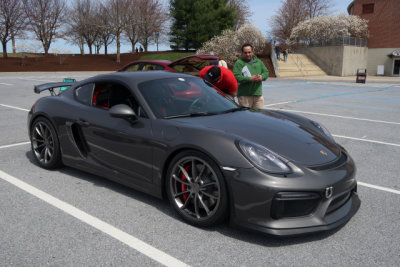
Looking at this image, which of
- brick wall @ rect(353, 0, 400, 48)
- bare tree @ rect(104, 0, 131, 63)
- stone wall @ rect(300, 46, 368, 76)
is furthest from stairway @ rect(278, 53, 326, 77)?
bare tree @ rect(104, 0, 131, 63)

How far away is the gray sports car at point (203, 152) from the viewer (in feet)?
9.52

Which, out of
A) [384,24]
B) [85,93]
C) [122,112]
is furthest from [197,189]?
[384,24]

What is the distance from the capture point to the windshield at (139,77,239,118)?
3854mm

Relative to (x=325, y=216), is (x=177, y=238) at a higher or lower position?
lower

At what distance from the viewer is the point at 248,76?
6.36 meters

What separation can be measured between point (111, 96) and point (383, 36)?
45.4 m

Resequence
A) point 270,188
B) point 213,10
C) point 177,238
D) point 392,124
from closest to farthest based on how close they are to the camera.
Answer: point 270,188 → point 177,238 → point 392,124 → point 213,10

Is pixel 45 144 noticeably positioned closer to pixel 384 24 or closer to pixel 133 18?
pixel 384 24

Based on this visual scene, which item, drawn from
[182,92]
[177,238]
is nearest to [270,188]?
[177,238]

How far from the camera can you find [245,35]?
3447 cm

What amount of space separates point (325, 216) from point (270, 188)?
22.0 inches

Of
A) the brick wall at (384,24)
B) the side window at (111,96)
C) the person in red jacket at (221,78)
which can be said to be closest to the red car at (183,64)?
the person in red jacket at (221,78)

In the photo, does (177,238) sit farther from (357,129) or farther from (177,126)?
(357,129)

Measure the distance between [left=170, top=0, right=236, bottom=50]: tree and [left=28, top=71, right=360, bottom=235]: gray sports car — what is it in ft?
136
